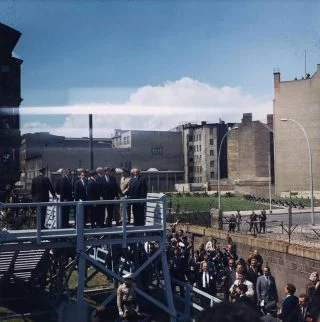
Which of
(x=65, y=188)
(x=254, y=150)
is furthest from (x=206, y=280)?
(x=254, y=150)

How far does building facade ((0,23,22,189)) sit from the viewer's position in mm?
32938

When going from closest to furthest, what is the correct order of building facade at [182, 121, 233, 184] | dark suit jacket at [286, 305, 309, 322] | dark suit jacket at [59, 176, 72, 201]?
dark suit jacket at [286, 305, 309, 322] < dark suit jacket at [59, 176, 72, 201] < building facade at [182, 121, 233, 184]

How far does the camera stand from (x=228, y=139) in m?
79.9

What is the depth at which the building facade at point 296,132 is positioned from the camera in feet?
199

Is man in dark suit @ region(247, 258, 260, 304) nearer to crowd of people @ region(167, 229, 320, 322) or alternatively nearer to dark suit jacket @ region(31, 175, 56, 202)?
crowd of people @ region(167, 229, 320, 322)

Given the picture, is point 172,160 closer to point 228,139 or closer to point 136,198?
point 228,139

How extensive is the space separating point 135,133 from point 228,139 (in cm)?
1632

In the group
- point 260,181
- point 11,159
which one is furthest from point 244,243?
point 260,181

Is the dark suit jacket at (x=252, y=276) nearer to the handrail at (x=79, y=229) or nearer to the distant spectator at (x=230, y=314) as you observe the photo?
the handrail at (x=79, y=229)

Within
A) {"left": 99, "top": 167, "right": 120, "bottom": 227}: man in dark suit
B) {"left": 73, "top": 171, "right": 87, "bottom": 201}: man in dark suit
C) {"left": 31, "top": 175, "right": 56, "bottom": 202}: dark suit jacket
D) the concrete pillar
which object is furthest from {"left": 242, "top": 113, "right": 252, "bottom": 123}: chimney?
{"left": 31, "top": 175, "right": 56, "bottom": 202}: dark suit jacket

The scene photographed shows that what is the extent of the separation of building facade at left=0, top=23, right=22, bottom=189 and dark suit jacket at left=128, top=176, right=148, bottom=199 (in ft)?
73.1

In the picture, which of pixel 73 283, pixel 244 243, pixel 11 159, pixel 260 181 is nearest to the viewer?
pixel 73 283

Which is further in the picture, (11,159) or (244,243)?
(11,159)

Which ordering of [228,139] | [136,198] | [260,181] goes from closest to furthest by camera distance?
[136,198] < [260,181] < [228,139]
